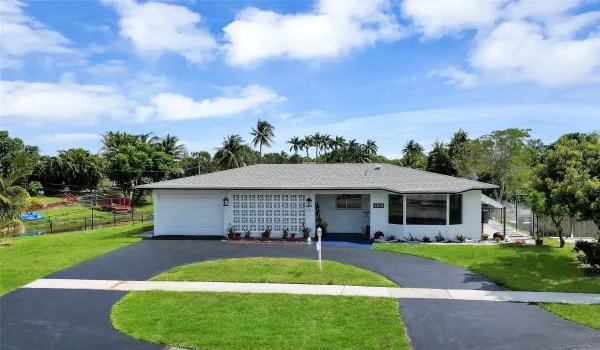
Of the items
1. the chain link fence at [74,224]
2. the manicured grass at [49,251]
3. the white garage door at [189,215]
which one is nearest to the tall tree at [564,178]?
the white garage door at [189,215]

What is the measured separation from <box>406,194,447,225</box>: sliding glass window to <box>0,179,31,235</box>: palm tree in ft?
60.4

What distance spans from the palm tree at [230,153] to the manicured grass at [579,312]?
49.5 meters

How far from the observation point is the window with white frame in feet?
74.1

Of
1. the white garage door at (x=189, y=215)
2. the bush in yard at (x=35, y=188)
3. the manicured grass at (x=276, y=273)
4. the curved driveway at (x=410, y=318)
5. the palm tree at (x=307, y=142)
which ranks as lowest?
the curved driveway at (x=410, y=318)

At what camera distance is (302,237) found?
69.9 ft

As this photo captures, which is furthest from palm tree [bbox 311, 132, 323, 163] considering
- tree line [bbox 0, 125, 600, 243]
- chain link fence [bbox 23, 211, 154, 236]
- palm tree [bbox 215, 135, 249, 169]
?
chain link fence [bbox 23, 211, 154, 236]

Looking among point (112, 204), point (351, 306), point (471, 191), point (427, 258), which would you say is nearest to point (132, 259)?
point (351, 306)

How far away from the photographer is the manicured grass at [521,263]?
12.2 metres

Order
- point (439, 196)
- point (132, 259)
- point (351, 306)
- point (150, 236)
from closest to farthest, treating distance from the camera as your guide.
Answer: point (351, 306) < point (132, 259) < point (439, 196) < point (150, 236)

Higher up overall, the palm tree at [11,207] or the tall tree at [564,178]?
the tall tree at [564,178]

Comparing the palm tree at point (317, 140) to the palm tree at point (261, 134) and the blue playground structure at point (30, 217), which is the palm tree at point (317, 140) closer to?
the palm tree at point (261, 134)

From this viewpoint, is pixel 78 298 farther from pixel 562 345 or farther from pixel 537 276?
pixel 537 276

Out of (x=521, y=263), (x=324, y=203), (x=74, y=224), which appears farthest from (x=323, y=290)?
(x=74, y=224)

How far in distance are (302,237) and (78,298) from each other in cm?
1170
